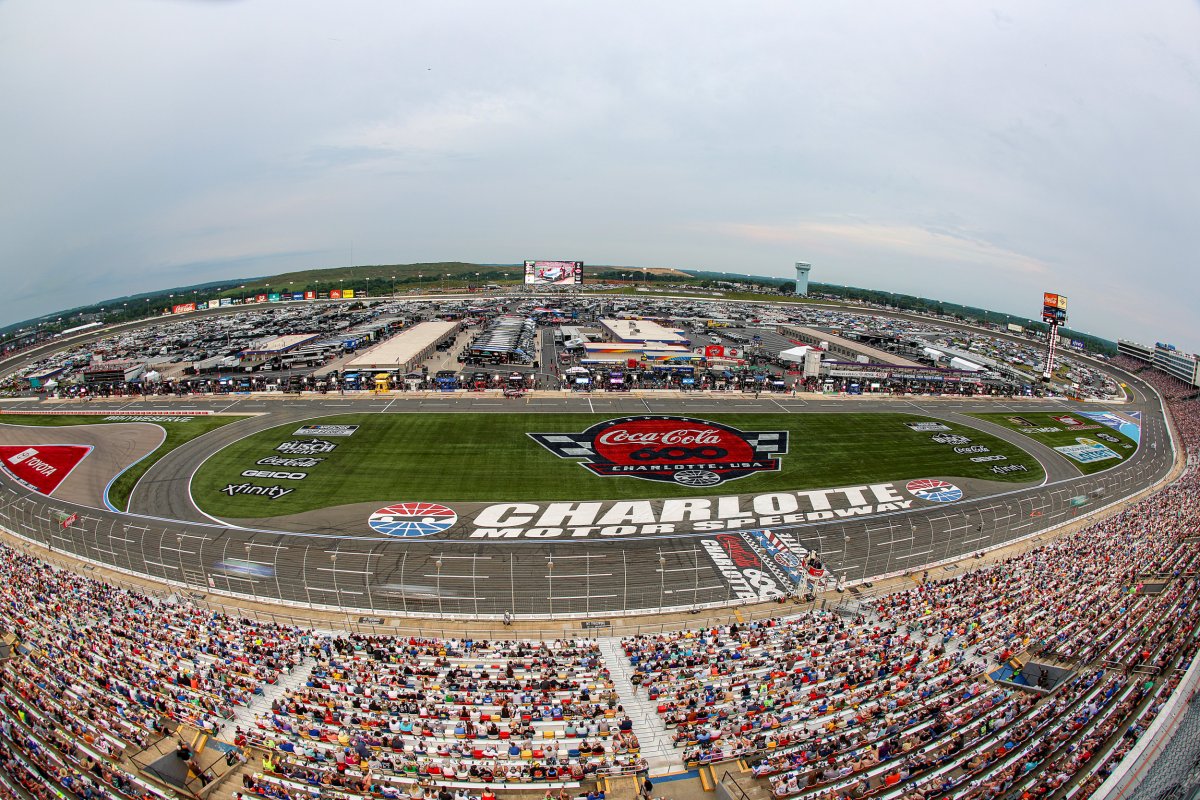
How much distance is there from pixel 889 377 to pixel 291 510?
84865 millimetres

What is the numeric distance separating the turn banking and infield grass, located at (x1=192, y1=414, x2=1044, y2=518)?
1657mm

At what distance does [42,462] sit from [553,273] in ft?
397

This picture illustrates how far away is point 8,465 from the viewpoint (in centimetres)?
4825

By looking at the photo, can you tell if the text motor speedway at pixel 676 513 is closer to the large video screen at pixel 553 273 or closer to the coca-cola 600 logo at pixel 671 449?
the coca-cola 600 logo at pixel 671 449

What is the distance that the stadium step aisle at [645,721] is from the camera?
1670cm

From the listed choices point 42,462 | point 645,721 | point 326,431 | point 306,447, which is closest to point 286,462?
point 306,447

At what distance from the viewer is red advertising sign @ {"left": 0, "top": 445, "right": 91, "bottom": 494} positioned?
44.8m

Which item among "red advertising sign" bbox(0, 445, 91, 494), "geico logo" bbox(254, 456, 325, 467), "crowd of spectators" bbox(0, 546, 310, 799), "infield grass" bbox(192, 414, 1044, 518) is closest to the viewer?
"crowd of spectators" bbox(0, 546, 310, 799)

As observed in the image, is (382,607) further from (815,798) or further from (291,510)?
(815,798)

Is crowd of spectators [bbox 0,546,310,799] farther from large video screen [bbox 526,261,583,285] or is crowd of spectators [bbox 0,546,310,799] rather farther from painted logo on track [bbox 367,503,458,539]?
large video screen [bbox 526,261,583,285]

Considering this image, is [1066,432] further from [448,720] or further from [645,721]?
[448,720]

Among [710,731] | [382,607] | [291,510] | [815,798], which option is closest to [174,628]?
[382,607]

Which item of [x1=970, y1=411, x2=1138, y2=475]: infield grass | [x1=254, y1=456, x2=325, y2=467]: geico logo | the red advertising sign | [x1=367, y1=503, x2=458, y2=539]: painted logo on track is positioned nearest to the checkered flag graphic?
[x1=367, y1=503, x2=458, y2=539]: painted logo on track

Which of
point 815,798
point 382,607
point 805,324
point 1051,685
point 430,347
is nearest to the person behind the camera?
point 815,798
